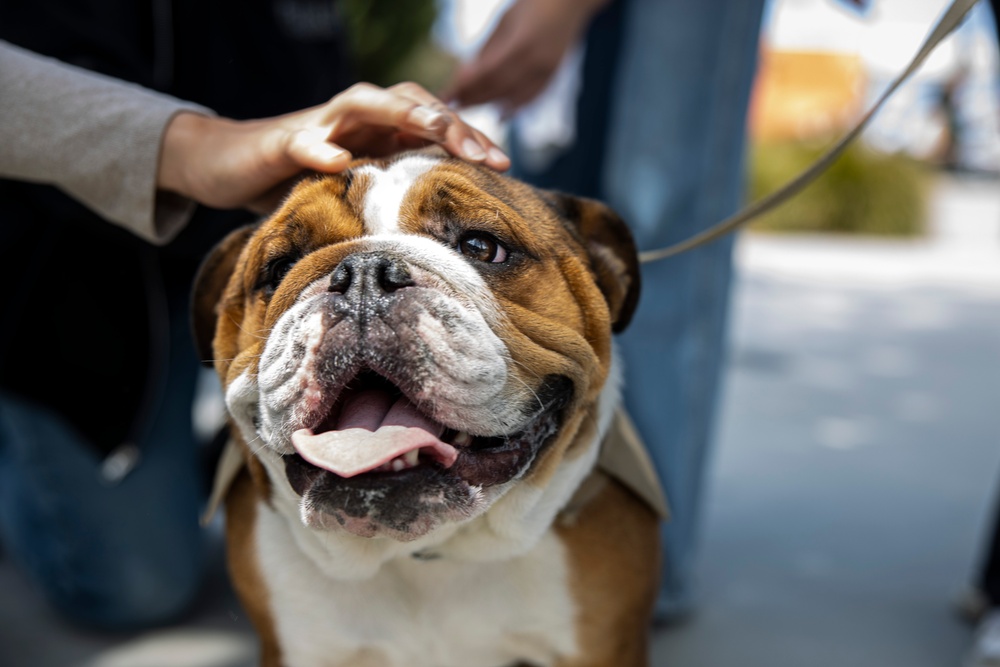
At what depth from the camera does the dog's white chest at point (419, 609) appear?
6.23ft

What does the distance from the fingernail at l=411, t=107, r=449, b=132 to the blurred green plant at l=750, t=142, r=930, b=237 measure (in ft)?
36.5

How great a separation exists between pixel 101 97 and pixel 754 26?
5.52 ft

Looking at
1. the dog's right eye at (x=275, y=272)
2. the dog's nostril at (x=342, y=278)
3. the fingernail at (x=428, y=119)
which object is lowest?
the dog's right eye at (x=275, y=272)

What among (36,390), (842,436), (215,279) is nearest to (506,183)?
(215,279)

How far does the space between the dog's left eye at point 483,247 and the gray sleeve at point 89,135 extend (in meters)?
0.63

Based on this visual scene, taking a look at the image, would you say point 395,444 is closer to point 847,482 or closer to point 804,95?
point 847,482

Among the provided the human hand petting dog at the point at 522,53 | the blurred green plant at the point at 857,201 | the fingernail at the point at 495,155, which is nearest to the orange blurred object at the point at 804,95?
the blurred green plant at the point at 857,201

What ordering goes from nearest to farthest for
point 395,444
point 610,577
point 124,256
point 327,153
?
point 395,444 < point 327,153 < point 610,577 < point 124,256

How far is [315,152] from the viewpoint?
5.66ft

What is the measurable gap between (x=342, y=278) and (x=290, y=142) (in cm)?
37

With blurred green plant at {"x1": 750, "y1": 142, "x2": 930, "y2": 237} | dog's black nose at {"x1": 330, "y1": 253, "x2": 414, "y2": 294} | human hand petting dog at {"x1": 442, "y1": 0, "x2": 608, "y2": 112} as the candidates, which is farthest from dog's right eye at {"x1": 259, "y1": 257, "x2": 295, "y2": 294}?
blurred green plant at {"x1": 750, "y1": 142, "x2": 930, "y2": 237}

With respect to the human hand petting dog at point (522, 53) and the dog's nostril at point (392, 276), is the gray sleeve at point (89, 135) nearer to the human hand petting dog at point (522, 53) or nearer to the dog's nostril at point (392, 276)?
the dog's nostril at point (392, 276)

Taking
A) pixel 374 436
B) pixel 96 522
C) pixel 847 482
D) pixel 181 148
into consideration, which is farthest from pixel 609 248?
pixel 847 482

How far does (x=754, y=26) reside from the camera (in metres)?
2.72
